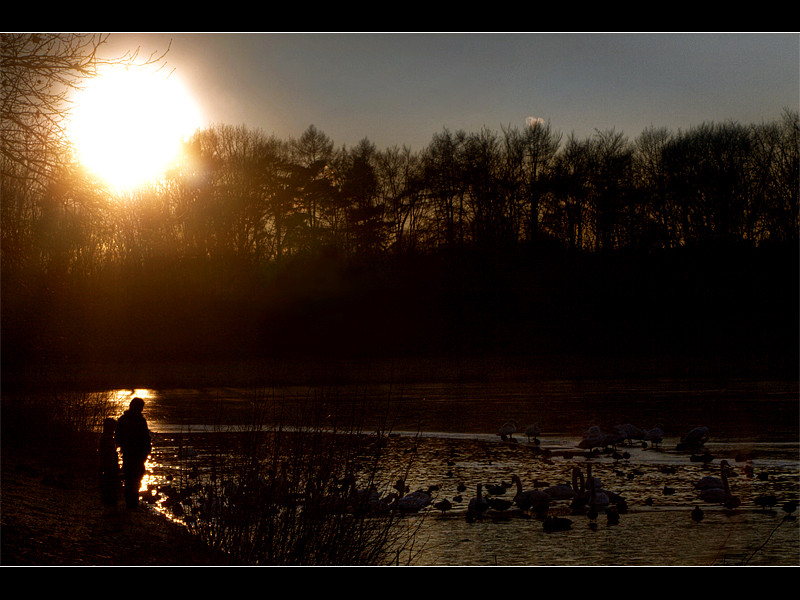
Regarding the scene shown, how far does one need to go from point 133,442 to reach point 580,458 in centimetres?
980

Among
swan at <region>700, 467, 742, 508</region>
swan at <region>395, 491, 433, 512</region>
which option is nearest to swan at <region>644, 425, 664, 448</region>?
swan at <region>700, 467, 742, 508</region>

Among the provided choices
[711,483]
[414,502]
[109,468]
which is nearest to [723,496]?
[711,483]

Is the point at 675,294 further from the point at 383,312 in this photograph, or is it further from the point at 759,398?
the point at 759,398

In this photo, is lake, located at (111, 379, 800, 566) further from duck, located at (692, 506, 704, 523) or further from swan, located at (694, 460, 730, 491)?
swan, located at (694, 460, 730, 491)

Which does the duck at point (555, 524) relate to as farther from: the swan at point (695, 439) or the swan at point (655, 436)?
the swan at point (655, 436)

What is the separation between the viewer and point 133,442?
465 inches

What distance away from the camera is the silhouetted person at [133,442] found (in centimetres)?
1177

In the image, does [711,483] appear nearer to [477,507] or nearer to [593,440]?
[477,507]

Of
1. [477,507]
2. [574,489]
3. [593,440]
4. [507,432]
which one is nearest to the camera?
[477,507]

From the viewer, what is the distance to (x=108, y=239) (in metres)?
14.9

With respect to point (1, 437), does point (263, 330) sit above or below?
above
